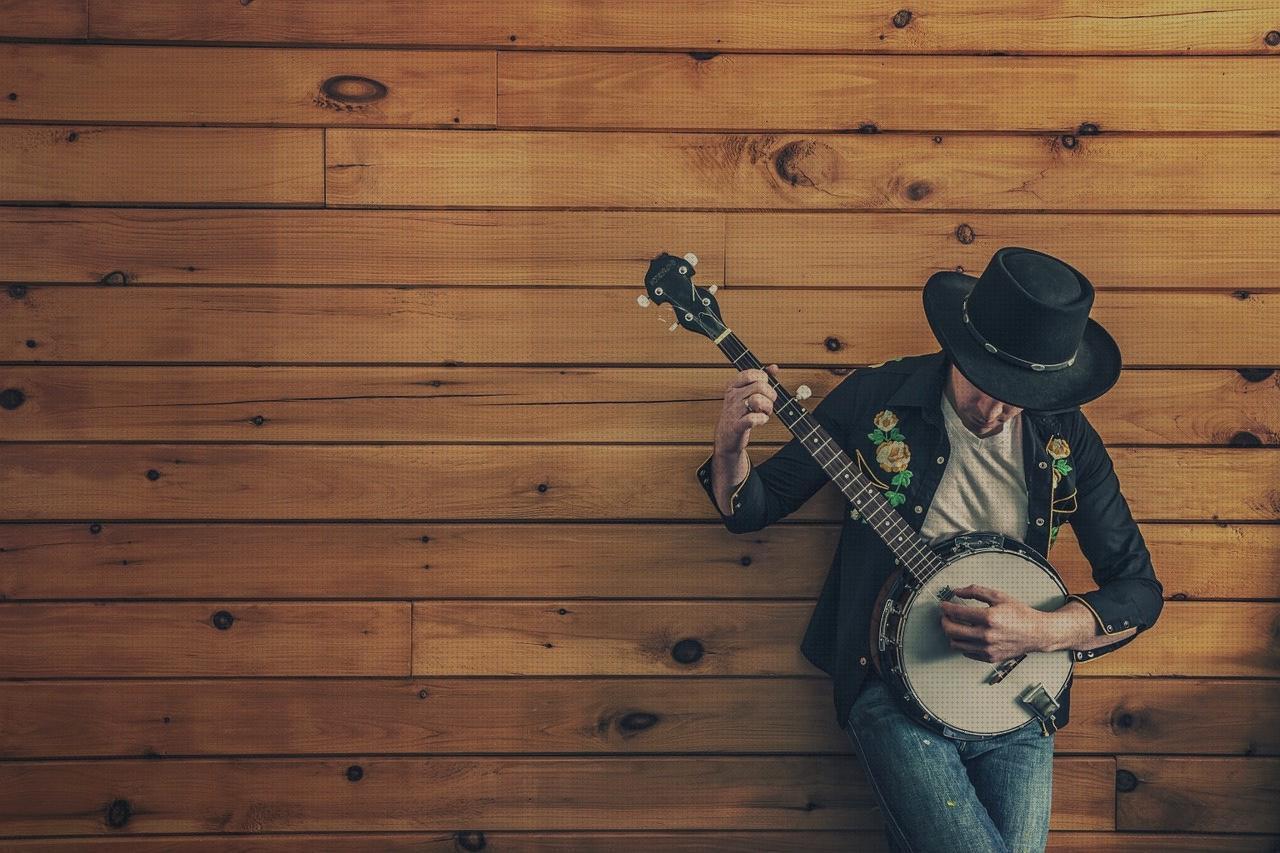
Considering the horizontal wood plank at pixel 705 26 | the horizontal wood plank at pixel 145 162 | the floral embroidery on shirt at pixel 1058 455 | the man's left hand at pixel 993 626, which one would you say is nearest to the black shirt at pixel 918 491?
the floral embroidery on shirt at pixel 1058 455

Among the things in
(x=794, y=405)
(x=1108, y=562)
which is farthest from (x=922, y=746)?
(x=794, y=405)

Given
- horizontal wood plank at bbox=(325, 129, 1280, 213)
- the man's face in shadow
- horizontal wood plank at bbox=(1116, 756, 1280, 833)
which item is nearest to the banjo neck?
the man's face in shadow

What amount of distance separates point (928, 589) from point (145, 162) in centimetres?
175

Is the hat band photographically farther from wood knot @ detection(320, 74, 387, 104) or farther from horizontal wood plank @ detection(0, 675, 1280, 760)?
wood knot @ detection(320, 74, 387, 104)

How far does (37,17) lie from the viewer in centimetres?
199

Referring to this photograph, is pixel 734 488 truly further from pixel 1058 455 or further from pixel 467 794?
pixel 467 794

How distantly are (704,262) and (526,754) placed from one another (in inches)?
43.5

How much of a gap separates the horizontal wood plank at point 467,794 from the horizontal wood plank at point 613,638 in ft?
0.66

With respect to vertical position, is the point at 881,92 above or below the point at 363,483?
above

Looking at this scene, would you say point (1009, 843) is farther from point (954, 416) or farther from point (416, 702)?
point (416, 702)

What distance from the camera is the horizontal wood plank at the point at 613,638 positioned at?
2.08 metres

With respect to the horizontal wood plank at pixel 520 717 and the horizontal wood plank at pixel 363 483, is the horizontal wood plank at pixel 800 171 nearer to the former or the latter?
the horizontal wood plank at pixel 363 483

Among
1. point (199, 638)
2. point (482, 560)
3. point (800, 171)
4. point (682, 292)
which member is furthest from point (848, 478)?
point (199, 638)

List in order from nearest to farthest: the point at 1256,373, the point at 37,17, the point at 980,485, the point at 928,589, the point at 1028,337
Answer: the point at 1028,337
the point at 928,589
the point at 980,485
the point at 37,17
the point at 1256,373
